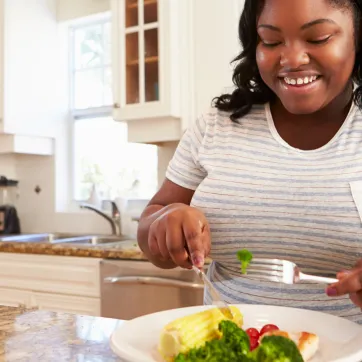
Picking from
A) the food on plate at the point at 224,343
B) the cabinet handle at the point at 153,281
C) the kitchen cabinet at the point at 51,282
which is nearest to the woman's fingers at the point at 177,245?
the food on plate at the point at 224,343

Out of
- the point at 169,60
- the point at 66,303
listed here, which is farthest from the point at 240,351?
the point at 169,60

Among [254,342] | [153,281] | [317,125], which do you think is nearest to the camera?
[254,342]

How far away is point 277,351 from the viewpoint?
2.12ft

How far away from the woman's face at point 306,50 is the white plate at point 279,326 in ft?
1.15

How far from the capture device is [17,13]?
3006 mm

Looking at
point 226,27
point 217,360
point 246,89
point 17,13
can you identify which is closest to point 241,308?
point 217,360

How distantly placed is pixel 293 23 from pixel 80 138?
2.57 m

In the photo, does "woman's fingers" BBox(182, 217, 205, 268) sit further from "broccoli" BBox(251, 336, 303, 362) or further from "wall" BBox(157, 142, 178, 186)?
"wall" BBox(157, 142, 178, 186)

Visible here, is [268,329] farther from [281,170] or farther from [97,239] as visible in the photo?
[97,239]

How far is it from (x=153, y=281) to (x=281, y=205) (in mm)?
1281

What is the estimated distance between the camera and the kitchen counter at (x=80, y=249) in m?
2.27

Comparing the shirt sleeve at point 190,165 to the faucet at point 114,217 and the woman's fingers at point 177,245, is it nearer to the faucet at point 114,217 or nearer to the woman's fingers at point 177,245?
the woman's fingers at point 177,245

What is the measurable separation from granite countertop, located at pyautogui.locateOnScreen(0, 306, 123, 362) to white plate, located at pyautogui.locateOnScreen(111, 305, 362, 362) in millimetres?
69

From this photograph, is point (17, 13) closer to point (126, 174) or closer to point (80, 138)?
point (80, 138)
